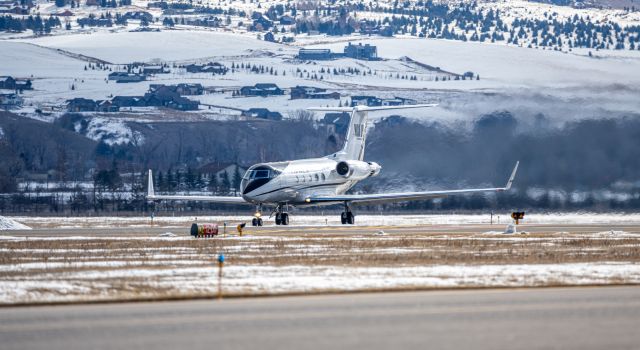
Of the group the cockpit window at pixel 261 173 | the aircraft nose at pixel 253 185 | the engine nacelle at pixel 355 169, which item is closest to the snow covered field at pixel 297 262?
the aircraft nose at pixel 253 185

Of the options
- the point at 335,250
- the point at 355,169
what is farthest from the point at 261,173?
the point at 335,250

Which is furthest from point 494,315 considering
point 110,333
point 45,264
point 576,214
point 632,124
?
point 632,124

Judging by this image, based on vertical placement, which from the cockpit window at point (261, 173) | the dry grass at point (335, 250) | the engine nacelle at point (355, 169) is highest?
the dry grass at point (335, 250)

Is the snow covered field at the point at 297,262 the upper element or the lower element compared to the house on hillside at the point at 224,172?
upper

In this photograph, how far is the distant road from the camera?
2430 cm

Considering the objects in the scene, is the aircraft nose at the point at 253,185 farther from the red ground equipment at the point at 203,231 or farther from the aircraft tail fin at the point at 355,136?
the red ground equipment at the point at 203,231

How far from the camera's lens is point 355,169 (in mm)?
84188

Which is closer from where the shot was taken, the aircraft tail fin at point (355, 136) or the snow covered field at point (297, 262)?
the snow covered field at point (297, 262)

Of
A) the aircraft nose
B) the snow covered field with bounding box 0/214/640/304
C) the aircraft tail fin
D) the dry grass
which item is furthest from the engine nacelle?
the dry grass

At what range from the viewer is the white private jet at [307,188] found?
3007 inches

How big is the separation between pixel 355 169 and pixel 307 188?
17.4 feet

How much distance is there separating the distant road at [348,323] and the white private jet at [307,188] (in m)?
42.6

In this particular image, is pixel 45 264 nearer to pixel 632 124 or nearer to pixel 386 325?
pixel 386 325

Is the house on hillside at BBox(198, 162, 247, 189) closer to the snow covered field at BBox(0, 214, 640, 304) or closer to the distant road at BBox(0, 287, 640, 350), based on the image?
the snow covered field at BBox(0, 214, 640, 304)
